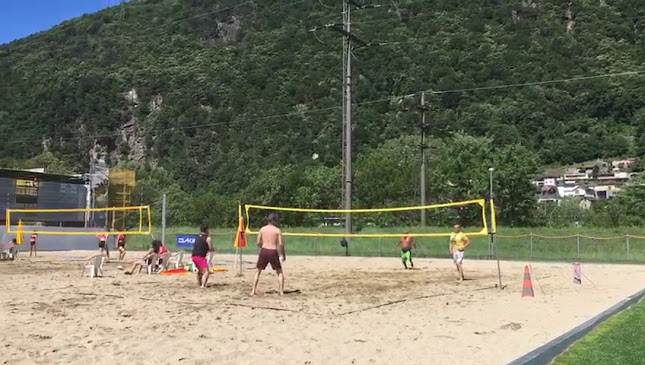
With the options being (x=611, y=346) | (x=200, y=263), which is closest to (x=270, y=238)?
(x=200, y=263)

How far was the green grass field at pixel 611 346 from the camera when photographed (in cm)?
635

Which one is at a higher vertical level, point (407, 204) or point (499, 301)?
point (407, 204)

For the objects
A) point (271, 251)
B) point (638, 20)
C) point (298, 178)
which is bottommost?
point (271, 251)

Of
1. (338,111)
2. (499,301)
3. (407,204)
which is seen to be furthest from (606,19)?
(499,301)

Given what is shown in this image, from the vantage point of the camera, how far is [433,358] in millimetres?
6750

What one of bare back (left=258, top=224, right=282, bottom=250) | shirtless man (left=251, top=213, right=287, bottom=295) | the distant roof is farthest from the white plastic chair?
the distant roof

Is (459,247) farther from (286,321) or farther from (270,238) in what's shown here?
(286,321)

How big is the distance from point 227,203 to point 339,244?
43.5 meters

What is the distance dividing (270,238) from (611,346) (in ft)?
22.5

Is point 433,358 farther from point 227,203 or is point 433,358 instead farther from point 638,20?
point 638,20

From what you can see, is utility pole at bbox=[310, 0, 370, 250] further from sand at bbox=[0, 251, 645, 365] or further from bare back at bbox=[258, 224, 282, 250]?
bare back at bbox=[258, 224, 282, 250]

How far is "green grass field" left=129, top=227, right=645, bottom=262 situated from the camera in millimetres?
30172

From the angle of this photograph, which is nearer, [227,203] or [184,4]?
[227,203]

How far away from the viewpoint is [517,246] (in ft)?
108
